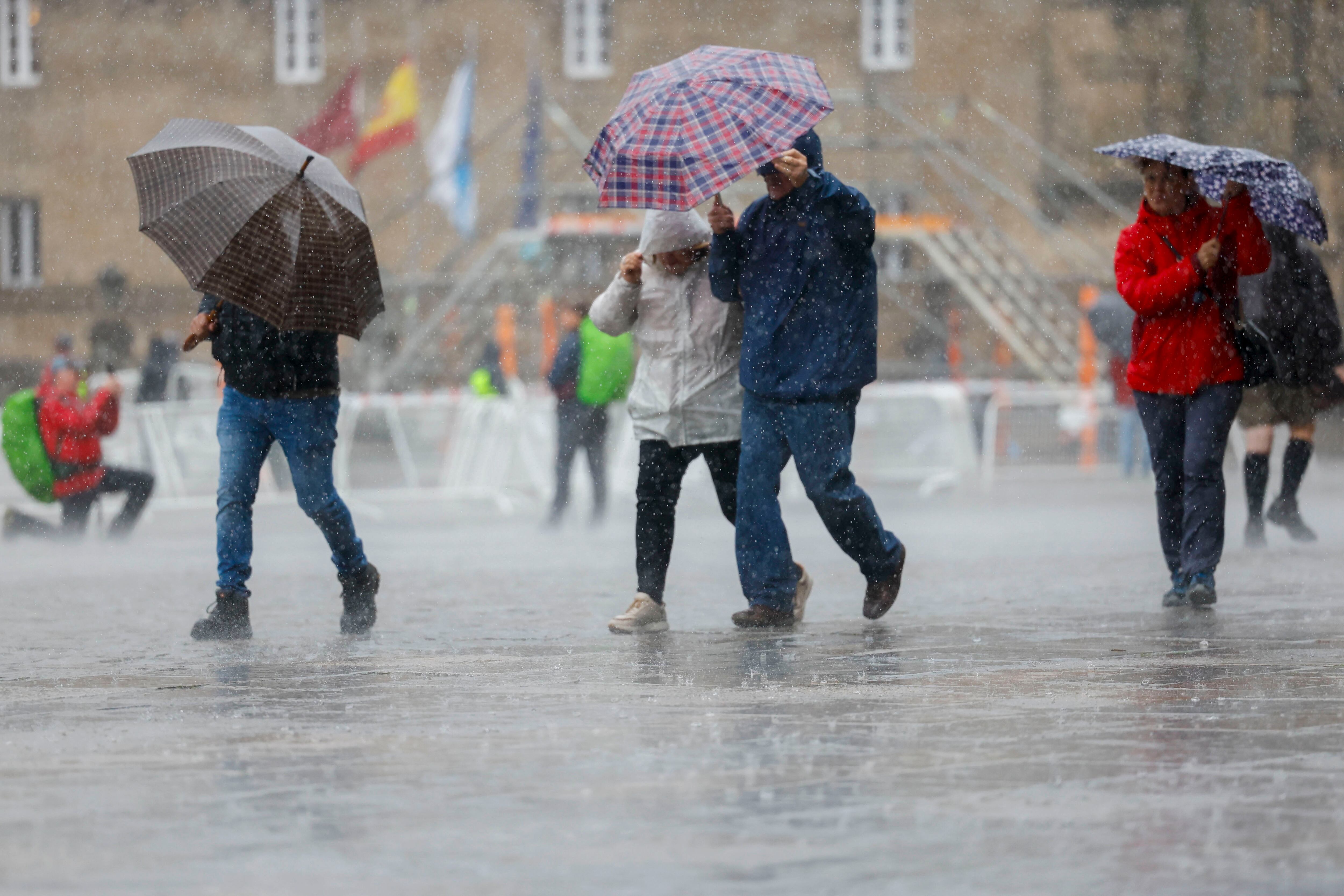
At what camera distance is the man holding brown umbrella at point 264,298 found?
7422 millimetres

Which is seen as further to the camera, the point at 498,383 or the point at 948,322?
the point at 948,322

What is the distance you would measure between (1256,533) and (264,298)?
5936 millimetres

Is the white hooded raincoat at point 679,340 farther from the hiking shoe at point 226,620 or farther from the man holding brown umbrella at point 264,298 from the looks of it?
the hiking shoe at point 226,620

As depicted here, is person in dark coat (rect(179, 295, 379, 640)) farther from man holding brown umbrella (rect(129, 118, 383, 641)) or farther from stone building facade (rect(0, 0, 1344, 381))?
stone building facade (rect(0, 0, 1344, 381))

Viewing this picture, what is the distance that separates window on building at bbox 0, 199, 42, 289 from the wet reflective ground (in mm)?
38829

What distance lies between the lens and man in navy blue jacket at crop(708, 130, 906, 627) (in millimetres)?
7215

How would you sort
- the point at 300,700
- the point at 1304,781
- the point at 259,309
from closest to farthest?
1. the point at 1304,781
2. the point at 300,700
3. the point at 259,309

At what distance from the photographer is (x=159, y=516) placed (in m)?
16.4

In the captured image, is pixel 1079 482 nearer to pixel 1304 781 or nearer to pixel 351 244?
pixel 351 244

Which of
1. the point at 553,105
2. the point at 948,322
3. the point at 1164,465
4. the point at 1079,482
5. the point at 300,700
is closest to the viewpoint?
the point at 300,700

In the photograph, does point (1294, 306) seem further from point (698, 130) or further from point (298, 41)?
point (298, 41)

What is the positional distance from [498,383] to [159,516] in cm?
847

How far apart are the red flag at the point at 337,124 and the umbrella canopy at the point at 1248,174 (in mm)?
24209

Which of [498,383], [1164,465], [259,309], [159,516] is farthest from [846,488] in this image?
[498,383]
